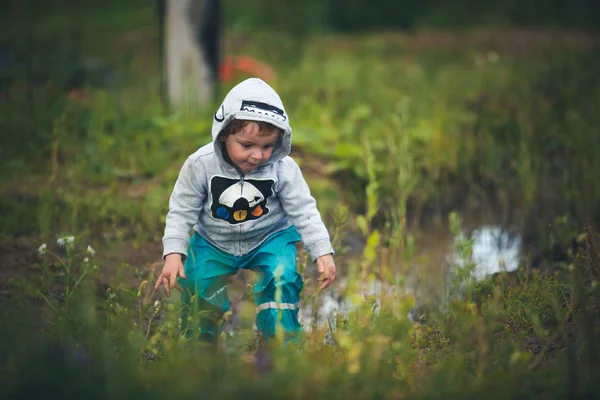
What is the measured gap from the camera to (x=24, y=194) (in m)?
4.43

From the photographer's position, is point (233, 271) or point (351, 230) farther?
point (351, 230)

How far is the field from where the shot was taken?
2.25m

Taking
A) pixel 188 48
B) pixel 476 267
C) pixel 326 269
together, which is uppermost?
pixel 188 48

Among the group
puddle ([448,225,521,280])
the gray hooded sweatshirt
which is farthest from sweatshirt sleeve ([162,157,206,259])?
puddle ([448,225,521,280])

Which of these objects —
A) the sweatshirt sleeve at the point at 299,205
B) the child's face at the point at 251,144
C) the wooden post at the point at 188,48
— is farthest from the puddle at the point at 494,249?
the wooden post at the point at 188,48

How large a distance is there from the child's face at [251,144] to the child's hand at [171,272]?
16.7 inches

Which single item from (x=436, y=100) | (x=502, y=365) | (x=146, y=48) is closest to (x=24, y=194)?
(x=502, y=365)

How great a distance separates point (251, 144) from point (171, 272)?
0.54 m

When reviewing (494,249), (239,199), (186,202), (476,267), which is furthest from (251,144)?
(494,249)

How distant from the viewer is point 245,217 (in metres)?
3.02

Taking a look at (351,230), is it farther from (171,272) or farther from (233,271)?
(171,272)

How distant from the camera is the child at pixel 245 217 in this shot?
9.41ft

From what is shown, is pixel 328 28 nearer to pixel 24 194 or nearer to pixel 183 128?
pixel 183 128

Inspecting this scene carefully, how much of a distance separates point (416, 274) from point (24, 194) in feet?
7.17
